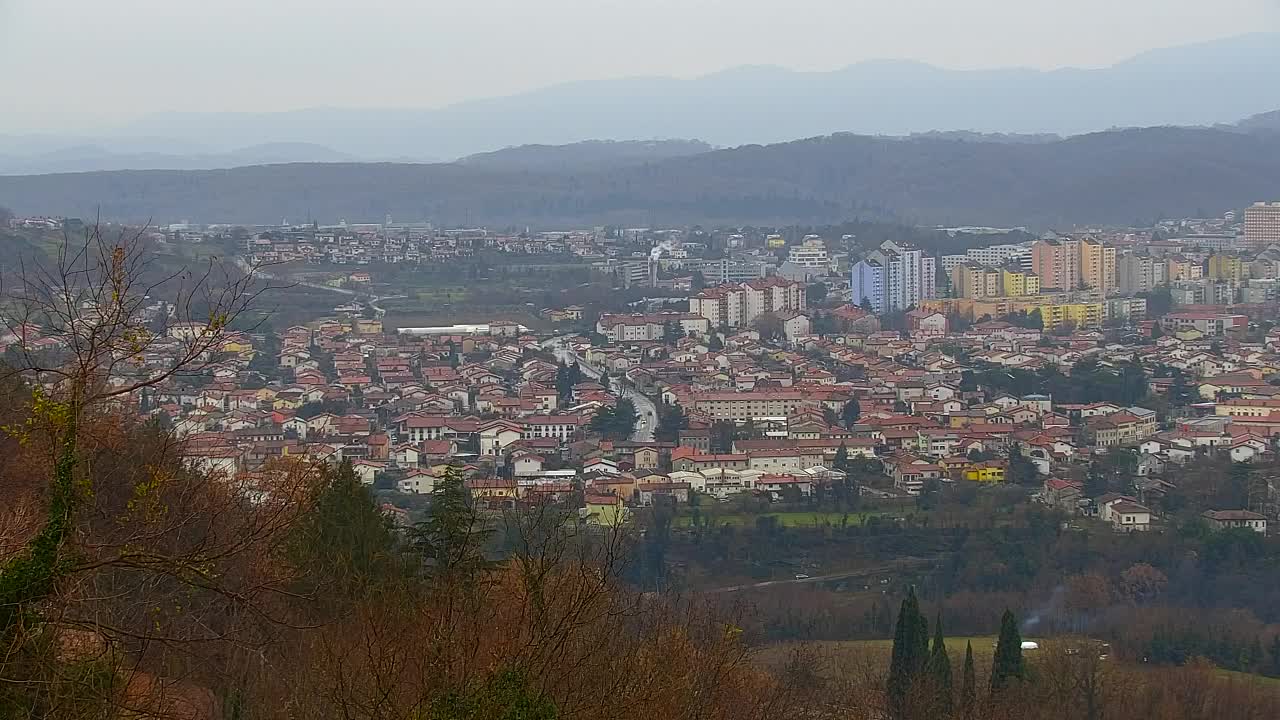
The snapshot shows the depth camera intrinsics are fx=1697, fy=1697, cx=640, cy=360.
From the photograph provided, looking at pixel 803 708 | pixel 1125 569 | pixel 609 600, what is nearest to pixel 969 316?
pixel 1125 569

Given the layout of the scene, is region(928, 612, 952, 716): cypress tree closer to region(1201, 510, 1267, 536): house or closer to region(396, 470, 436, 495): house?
region(1201, 510, 1267, 536): house

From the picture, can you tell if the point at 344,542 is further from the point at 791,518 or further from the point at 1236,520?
the point at 1236,520

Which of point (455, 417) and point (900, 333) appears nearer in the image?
point (455, 417)

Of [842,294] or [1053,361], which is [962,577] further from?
[842,294]

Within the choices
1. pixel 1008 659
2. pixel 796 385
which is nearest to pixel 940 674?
pixel 1008 659

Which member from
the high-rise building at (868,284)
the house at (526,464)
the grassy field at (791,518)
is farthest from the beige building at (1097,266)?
the grassy field at (791,518)

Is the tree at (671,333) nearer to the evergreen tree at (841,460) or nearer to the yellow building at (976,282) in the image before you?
the yellow building at (976,282)
